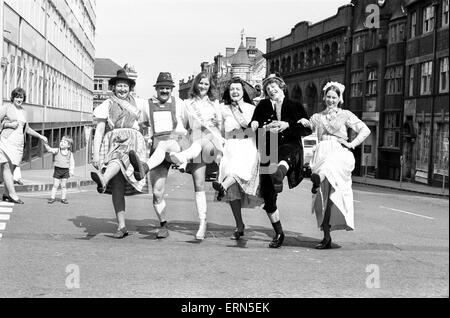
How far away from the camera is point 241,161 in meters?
7.61

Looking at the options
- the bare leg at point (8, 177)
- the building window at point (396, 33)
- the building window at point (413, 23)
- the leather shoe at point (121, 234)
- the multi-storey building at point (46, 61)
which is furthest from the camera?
the building window at point (396, 33)

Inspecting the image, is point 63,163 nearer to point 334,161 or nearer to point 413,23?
point 334,161

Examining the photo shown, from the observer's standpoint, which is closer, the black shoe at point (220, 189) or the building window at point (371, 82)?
the black shoe at point (220, 189)

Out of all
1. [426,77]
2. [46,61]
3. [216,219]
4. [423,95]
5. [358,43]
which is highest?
[358,43]

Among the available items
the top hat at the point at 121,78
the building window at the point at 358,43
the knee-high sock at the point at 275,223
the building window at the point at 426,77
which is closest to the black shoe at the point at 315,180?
the knee-high sock at the point at 275,223

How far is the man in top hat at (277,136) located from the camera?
24.6 feet

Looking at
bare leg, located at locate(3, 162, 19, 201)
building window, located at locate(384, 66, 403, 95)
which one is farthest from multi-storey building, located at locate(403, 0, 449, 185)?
bare leg, located at locate(3, 162, 19, 201)

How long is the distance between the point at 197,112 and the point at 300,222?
3558 mm

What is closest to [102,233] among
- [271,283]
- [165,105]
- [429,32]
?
[165,105]

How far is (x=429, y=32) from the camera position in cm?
3781

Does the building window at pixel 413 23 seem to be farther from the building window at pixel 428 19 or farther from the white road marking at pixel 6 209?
the white road marking at pixel 6 209

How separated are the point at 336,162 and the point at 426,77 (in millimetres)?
32506

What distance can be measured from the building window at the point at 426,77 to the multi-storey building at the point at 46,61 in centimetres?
1842

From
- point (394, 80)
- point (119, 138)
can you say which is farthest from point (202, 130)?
point (394, 80)
